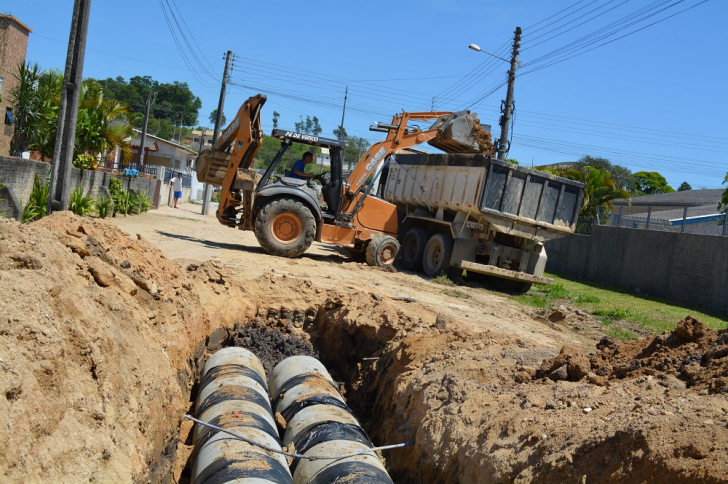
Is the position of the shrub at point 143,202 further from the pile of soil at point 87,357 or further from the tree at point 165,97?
the tree at point 165,97

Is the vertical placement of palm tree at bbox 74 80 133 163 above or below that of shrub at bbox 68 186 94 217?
above

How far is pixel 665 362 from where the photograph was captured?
17.5ft

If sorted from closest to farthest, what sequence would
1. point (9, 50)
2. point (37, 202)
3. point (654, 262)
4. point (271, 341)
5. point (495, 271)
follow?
point (271, 341)
point (37, 202)
point (495, 271)
point (654, 262)
point (9, 50)

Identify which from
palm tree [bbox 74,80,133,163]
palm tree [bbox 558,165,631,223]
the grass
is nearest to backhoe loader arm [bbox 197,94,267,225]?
palm tree [bbox 74,80,133,163]

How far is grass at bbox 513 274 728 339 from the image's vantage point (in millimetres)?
11891

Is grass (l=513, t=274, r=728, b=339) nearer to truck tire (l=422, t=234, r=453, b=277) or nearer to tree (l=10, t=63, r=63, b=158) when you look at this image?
truck tire (l=422, t=234, r=453, b=277)

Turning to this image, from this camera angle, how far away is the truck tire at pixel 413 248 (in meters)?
15.9

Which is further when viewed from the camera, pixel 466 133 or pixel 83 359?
pixel 466 133

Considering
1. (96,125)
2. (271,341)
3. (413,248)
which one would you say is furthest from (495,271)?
(96,125)

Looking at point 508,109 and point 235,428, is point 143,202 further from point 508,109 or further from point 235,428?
point 235,428

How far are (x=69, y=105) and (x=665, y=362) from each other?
896 cm

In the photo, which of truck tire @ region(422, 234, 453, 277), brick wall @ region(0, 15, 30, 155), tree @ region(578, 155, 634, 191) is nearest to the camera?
truck tire @ region(422, 234, 453, 277)

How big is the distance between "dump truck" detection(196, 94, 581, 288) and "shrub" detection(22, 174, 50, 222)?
3.38 meters

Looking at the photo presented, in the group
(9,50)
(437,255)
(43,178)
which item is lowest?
(437,255)
